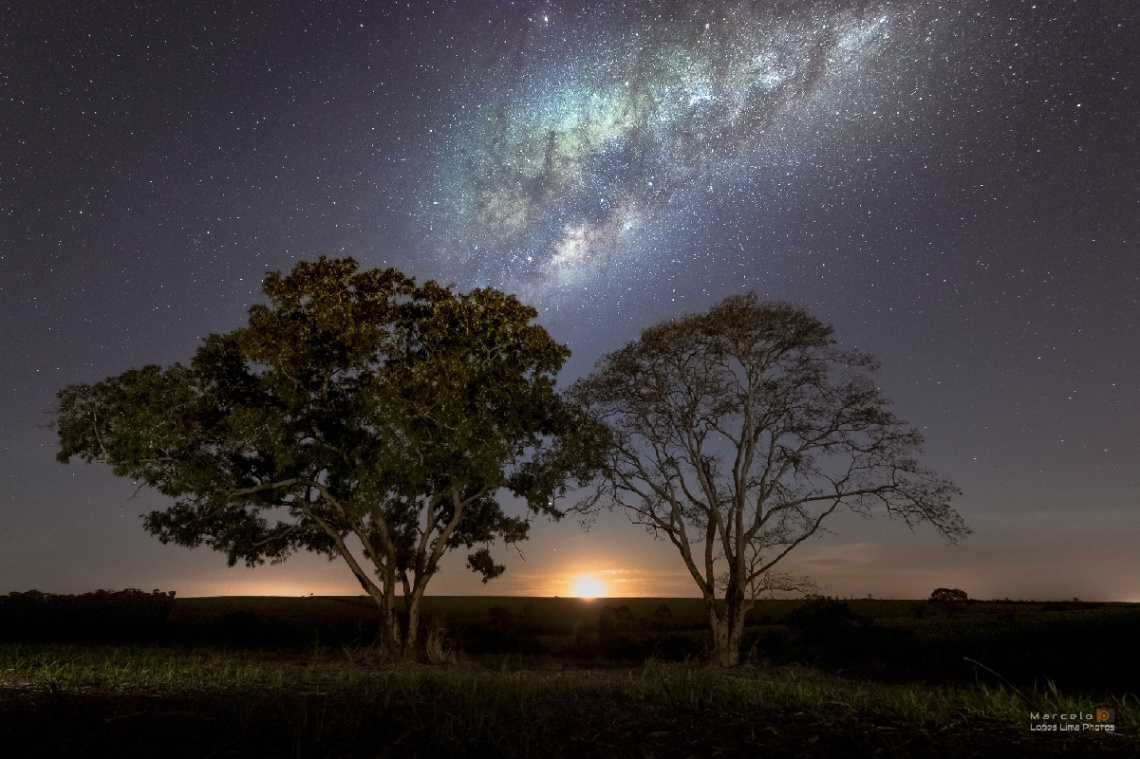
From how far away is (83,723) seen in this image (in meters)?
6.90

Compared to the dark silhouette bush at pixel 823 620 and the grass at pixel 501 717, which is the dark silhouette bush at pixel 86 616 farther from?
the dark silhouette bush at pixel 823 620

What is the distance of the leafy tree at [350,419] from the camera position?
65.2 feet

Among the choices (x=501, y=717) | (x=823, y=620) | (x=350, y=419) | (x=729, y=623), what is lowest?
(x=823, y=620)

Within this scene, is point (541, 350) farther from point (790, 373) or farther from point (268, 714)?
point (268, 714)

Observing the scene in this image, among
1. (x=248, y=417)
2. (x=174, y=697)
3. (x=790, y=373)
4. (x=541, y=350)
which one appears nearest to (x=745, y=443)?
(x=790, y=373)

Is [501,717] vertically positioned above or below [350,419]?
below

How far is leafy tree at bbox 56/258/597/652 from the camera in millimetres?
19875

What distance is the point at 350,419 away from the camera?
21.1 meters

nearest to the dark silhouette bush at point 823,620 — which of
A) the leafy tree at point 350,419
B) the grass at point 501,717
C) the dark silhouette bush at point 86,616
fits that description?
the leafy tree at point 350,419

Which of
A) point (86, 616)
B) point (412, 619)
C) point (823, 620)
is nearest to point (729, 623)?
point (412, 619)

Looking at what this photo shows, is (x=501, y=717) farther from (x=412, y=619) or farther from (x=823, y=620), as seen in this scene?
(x=823, y=620)

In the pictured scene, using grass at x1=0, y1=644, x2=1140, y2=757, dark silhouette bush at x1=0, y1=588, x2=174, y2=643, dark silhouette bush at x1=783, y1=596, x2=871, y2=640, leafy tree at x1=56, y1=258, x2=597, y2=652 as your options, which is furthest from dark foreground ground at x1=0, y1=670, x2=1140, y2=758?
dark silhouette bush at x1=783, y1=596, x2=871, y2=640

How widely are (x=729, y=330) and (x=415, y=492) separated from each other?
1169 centimetres

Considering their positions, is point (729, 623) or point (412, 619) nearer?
point (412, 619)
